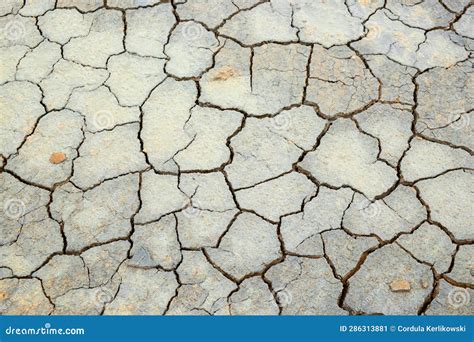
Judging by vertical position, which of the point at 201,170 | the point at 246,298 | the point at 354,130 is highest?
the point at 354,130

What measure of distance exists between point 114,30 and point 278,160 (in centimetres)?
144

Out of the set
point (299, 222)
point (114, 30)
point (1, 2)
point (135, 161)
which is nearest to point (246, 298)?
point (299, 222)

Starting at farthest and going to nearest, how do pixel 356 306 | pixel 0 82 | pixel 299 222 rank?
pixel 0 82 → pixel 299 222 → pixel 356 306

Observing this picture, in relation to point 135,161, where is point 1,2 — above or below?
above

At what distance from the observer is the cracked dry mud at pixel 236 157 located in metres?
2.40

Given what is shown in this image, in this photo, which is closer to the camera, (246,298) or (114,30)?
(246,298)

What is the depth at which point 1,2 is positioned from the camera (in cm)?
345

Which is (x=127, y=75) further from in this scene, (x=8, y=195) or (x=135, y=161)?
(x=8, y=195)

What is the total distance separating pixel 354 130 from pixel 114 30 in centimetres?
168

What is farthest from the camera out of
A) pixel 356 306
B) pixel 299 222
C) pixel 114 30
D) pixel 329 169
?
pixel 114 30

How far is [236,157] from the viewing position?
277 cm

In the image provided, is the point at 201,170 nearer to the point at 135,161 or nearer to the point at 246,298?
the point at 135,161

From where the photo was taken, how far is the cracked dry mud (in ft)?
7.87

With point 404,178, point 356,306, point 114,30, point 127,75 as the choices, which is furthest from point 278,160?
point 114,30
